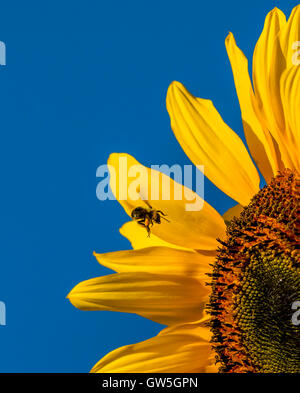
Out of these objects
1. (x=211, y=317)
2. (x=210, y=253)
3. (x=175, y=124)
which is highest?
(x=175, y=124)

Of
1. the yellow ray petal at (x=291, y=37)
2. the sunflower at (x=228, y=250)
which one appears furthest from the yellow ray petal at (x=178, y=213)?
the yellow ray petal at (x=291, y=37)

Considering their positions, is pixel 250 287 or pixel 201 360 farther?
pixel 201 360

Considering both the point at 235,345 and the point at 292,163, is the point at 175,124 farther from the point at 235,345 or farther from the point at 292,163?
the point at 235,345

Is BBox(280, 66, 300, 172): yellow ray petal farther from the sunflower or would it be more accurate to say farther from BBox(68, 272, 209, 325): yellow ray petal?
BBox(68, 272, 209, 325): yellow ray petal

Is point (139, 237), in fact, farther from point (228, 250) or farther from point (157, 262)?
point (228, 250)

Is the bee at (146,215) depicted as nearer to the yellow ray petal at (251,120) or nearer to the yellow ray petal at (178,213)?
the yellow ray petal at (178,213)
